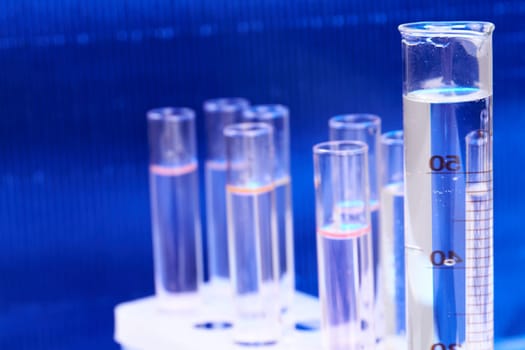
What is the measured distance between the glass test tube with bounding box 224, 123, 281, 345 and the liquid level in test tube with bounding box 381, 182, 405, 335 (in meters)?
0.19

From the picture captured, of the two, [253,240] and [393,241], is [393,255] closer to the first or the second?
[393,241]

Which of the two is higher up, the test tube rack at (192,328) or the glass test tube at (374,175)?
the glass test tube at (374,175)

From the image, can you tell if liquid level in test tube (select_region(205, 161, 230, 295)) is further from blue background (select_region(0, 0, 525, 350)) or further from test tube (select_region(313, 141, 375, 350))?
test tube (select_region(313, 141, 375, 350))

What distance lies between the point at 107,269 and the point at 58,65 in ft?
1.35

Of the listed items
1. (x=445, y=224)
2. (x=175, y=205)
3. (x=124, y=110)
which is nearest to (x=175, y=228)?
(x=175, y=205)

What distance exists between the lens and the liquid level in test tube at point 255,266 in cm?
157

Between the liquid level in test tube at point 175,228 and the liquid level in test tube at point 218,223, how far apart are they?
0.11ft

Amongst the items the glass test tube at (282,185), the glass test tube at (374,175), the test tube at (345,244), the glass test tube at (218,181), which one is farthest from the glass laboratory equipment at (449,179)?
the glass test tube at (218,181)

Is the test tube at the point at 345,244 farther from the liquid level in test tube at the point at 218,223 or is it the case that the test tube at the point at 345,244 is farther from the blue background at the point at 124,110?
the blue background at the point at 124,110

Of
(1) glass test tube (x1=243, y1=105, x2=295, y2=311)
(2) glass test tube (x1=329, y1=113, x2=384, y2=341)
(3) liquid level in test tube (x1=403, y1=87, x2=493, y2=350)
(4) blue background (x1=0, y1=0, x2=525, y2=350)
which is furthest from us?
(4) blue background (x1=0, y1=0, x2=525, y2=350)

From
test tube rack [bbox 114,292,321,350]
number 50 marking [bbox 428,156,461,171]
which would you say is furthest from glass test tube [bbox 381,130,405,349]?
number 50 marking [bbox 428,156,461,171]

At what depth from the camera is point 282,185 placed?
1.69 meters

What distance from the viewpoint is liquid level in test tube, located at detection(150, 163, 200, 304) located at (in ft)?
5.59

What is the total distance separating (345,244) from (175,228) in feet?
1.35
